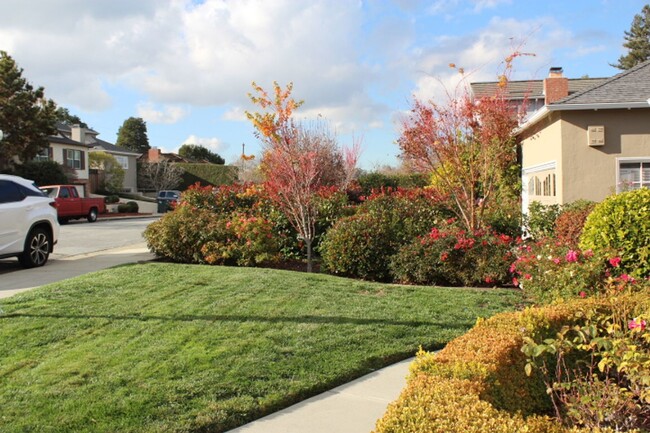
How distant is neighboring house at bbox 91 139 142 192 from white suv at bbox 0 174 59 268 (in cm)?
4213

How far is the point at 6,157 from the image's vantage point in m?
31.3

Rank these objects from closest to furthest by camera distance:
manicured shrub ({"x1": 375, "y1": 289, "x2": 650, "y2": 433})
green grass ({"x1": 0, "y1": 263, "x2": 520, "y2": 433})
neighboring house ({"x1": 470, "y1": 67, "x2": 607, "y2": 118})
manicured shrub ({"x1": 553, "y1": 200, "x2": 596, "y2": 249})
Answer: manicured shrub ({"x1": 375, "y1": 289, "x2": 650, "y2": 433}), green grass ({"x1": 0, "y1": 263, "x2": 520, "y2": 433}), manicured shrub ({"x1": 553, "y1": 200, "x2": 596, "y2": 249}), neighboring house ({"x1": 470, "y1": 67, "x2": 607, "y2": 118})

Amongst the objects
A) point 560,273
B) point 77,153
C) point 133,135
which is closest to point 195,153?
point 133,135

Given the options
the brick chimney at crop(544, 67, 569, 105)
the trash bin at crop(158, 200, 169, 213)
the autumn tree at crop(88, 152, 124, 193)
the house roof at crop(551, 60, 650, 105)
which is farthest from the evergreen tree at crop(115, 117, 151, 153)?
the house roof at crop(551, 60, 650, 105)

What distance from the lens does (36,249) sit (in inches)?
445

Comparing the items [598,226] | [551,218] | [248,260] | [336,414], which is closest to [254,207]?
[248,260]

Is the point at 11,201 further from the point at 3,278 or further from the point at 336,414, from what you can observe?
the point at 336,414

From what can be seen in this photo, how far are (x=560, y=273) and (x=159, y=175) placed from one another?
168 ft

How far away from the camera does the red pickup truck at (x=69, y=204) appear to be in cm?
2752

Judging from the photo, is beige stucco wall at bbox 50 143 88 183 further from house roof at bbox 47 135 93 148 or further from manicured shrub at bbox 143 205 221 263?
manicured shrub at bbox 143 205 221 263

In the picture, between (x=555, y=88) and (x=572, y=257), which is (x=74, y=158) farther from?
(x=572, y=257)

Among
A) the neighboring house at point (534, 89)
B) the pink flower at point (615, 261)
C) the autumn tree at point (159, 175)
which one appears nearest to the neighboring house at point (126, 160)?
the autumn tree at point (159, 175)

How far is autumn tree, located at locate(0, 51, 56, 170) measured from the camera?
99.7ft

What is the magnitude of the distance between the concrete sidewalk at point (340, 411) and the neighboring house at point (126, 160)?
5075 centimetres
